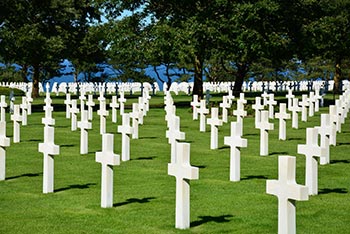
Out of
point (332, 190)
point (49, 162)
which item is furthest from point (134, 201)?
point (332, 190)

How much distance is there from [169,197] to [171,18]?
78.1ft

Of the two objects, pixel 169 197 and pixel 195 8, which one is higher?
pixel 195 8

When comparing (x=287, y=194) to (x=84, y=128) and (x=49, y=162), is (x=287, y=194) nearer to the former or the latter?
(x=49, y=162)

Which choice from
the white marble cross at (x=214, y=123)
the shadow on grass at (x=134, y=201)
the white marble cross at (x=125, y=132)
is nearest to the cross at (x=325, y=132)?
the white marble cross at (x=214, y=123)

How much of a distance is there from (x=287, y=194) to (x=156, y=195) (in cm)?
380

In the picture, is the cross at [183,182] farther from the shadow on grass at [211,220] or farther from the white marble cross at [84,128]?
the white marble cross at [84,128]

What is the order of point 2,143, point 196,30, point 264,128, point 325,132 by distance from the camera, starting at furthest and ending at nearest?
point 196,30 < point 264,128 < point 325,132 < point 2,143

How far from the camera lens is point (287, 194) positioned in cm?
696

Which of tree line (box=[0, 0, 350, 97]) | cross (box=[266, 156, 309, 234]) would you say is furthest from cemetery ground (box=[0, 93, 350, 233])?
tree line (box=[0, 0, 350, 97])

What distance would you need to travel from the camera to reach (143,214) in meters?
9.15

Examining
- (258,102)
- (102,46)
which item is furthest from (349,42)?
(258,102)

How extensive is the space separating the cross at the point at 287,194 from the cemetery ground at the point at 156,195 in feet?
4.23

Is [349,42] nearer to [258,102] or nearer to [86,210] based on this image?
[258,102]

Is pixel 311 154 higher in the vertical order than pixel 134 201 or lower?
higher
